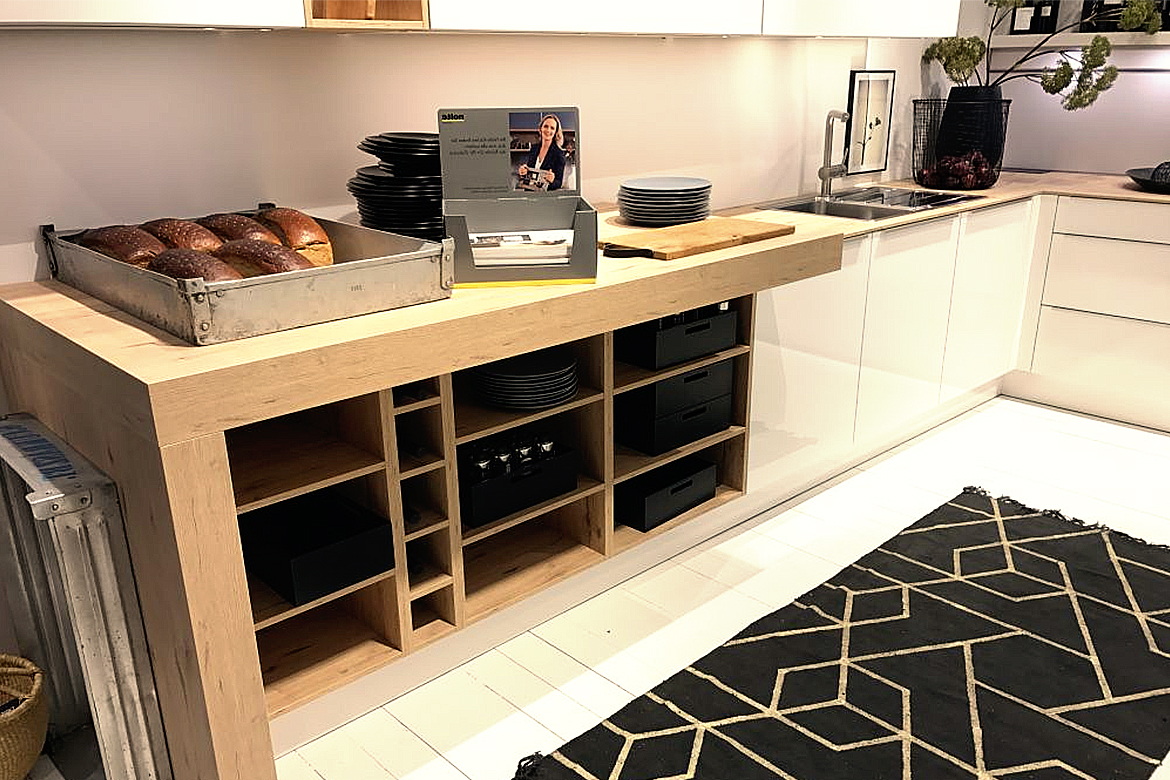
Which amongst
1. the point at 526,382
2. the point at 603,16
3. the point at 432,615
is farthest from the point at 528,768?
the point at 603,16

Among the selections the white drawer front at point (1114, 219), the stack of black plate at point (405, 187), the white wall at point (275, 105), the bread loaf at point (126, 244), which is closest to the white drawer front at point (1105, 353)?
the white drawer front at point (1114, 219)

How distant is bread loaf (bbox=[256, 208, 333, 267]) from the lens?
1890mm

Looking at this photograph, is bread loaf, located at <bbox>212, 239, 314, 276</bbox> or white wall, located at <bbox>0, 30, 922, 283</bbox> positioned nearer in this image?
bread loaf, located at <bbox>212, 239, 314, 276</bbox>

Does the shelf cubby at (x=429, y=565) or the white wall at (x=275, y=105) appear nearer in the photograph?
the white wall at (x=275, y=105)

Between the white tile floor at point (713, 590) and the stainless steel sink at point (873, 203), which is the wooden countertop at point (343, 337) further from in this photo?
the stainless steel sink at point (873, 203)

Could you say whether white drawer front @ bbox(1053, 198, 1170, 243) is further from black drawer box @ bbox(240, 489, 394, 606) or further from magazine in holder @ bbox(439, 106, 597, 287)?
black drawer box @ bbox(240, 489, 394, 606)

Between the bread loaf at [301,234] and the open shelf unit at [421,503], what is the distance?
0.31 meters

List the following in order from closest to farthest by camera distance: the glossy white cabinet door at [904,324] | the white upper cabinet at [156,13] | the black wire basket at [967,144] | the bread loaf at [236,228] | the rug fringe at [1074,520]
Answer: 1. the white upper cabinet at [156,13]
2. the bread loaf at [236,228]
3. the rug fringe at [1074,520]
4. the glossy white cabinet door at [904,324]
5. the black wire basket at [967,144]

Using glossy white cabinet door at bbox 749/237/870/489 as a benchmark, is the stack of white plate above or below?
above

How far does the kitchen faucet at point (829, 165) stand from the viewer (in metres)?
3.27

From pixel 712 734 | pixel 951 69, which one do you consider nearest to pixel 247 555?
pixel 712 734

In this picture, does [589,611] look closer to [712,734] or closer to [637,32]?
[712,734]

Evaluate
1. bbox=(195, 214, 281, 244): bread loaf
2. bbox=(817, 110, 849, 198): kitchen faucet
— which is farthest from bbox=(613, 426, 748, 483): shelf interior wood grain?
bbox=(817, 110, 849, 198): kitchen faucet

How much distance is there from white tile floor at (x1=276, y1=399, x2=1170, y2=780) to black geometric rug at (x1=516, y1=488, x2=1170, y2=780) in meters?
0.08
